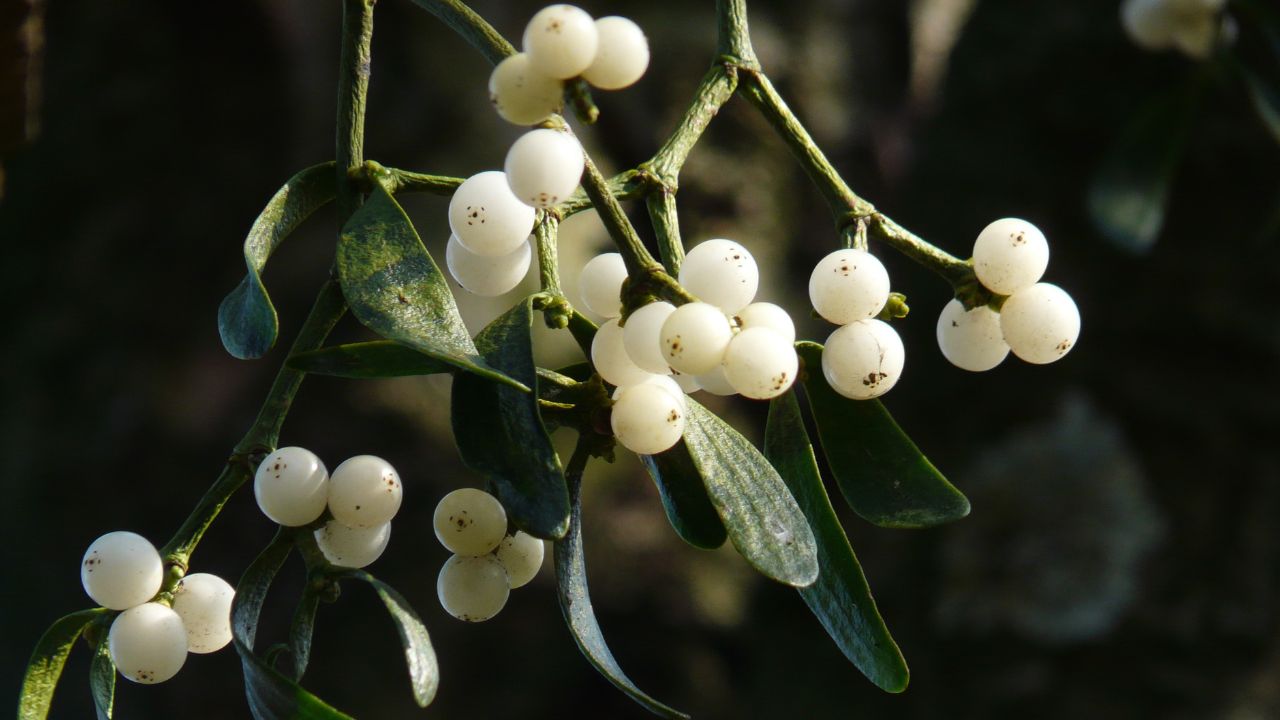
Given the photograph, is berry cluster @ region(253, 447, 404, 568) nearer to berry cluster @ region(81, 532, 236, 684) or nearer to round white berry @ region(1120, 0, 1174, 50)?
berry cluster @ region(81, 532, 236, 684)

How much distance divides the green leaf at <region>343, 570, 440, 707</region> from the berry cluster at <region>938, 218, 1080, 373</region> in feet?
0.58

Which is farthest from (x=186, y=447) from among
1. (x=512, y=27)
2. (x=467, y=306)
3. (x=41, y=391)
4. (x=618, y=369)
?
(x=618, y=369)

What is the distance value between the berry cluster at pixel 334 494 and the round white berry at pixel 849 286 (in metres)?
0.13

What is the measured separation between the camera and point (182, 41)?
1.39 metres

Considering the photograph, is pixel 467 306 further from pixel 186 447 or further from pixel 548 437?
pixel 548 437

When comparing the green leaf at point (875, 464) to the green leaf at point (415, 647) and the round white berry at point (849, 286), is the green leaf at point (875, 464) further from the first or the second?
the green leaf at point (415, 647)

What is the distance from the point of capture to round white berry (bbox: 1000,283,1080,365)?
36cm

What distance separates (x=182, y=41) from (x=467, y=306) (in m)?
0.52

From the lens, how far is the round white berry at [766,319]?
33cm

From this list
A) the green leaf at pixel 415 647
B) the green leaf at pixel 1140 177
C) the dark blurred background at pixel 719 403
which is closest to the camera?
the green leaf at pixel 415 647

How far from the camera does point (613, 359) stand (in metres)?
0.33

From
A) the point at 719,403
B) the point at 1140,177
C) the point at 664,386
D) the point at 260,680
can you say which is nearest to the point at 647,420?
the point at 664,386

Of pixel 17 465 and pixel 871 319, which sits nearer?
pixel 871 319

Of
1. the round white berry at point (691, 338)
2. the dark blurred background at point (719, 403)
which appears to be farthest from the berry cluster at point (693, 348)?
the dark blurred background at point (719, 403)
